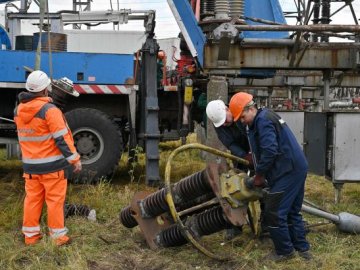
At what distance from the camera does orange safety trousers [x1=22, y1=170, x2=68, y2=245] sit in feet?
18.1

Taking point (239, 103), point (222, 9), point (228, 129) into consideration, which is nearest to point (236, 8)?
point (222, 9)

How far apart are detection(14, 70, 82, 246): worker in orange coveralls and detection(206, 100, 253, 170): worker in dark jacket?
135 centimetres

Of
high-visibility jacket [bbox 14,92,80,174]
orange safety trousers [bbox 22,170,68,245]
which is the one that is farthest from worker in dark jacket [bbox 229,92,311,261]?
orange safety trousers [bbox 22,170,68,245]

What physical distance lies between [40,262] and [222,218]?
161cm

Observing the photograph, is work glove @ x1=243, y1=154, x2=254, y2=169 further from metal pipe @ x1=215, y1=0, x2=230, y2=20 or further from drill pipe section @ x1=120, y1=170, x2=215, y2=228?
metal pipe @ x1=215, y1=0, x2=230, y2=20

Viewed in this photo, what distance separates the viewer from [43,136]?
5.50 m

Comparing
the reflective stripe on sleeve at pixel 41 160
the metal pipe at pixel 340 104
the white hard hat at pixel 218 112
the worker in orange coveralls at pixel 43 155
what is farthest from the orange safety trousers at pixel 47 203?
the metal pipe at pixel 340 104

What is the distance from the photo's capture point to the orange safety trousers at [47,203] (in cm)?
552

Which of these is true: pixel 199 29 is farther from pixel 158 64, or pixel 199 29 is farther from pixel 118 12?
pixel 118 12

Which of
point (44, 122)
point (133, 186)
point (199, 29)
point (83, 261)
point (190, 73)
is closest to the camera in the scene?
point (83, 261)

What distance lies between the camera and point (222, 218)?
5.07 metres

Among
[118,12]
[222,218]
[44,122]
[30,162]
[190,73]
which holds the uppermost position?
[118,12]

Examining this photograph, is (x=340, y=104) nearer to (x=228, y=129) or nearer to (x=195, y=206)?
(x=228, y=129)

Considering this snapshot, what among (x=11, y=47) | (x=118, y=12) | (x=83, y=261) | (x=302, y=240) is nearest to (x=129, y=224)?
(x=83, y=261)
